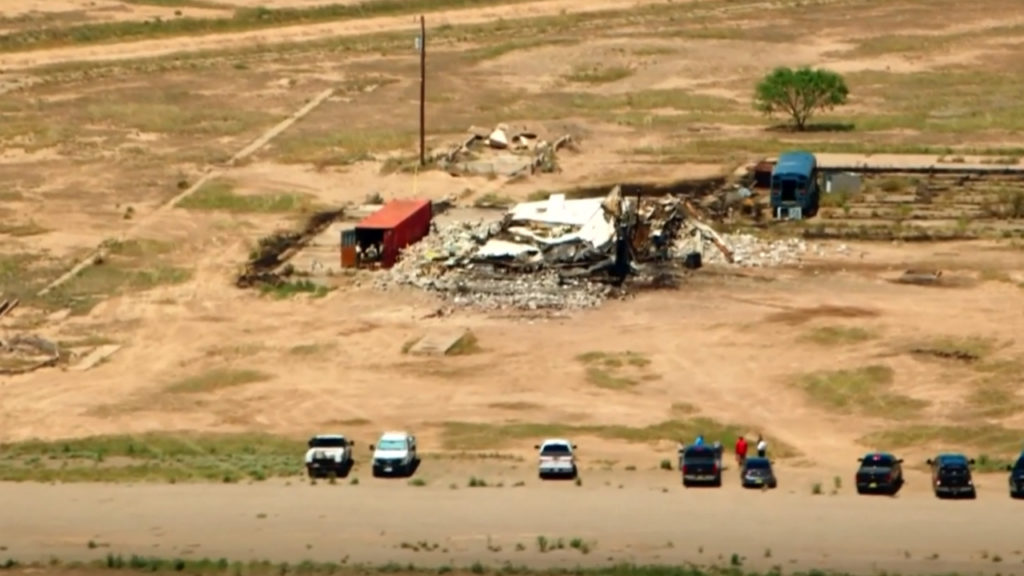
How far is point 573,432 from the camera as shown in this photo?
205 feet

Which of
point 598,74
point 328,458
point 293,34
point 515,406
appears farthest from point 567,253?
point 293,34

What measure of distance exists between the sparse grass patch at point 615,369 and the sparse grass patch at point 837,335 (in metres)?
→ 4.88

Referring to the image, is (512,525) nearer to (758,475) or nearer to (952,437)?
(758,475)

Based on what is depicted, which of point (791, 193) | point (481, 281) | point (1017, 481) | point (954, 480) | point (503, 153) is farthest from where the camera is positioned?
point (503, 153)

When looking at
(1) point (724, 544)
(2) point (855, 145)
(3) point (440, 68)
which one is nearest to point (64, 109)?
(3) point (440, 68)

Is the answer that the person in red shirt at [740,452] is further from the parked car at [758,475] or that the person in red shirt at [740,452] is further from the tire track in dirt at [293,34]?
the tire track in dirt at [293,34]

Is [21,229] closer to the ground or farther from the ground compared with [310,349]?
farther from the ground

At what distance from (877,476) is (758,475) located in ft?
8.41

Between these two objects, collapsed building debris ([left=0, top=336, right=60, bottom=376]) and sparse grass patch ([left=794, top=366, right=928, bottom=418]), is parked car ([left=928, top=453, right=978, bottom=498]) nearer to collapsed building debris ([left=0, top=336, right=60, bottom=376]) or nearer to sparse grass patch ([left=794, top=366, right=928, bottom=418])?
sparse grass patch ([left=794, top=366, right=928, bottom=418])

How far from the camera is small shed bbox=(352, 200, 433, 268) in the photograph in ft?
268

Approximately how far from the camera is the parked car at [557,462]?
2253 inches

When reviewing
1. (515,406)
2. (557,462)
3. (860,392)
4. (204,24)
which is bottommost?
(557,462)

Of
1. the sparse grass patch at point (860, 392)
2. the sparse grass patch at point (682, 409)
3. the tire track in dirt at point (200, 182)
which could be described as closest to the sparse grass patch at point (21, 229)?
the tire track in dirt at point (200, 182)

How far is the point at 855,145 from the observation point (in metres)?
105
